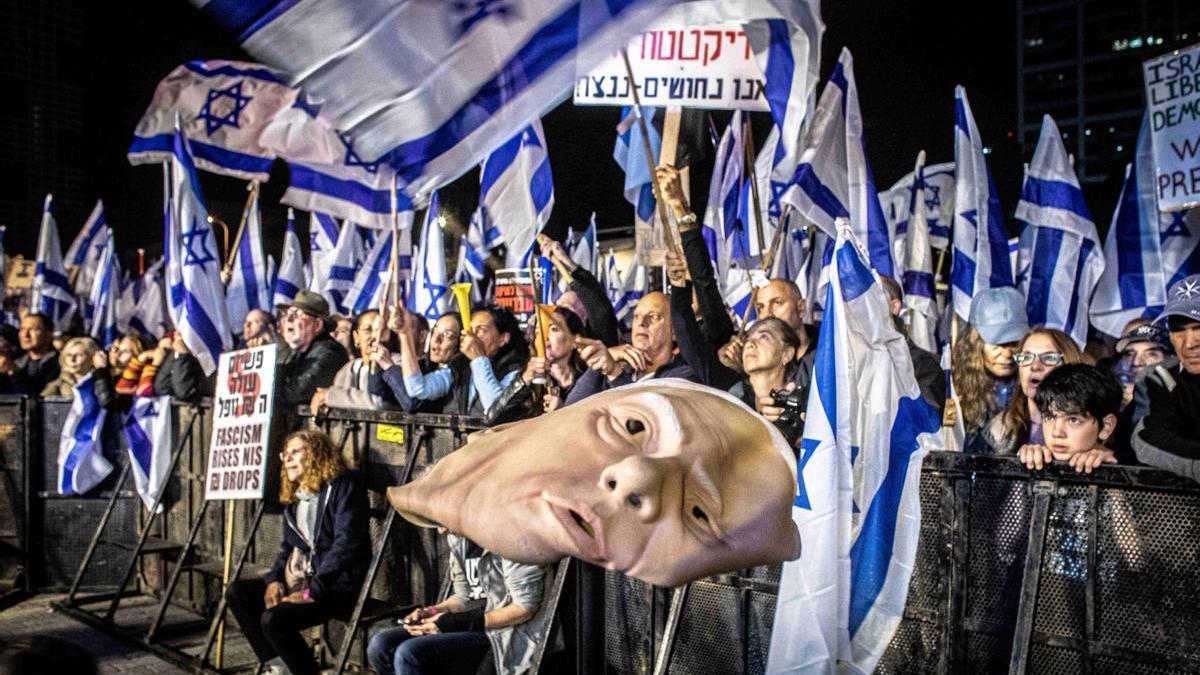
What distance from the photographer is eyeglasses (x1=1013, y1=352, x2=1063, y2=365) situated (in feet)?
14.2

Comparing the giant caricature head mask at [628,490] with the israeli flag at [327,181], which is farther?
the israeli flag at [327,181]

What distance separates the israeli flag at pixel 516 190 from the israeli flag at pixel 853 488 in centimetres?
313

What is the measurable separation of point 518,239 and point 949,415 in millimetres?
2721

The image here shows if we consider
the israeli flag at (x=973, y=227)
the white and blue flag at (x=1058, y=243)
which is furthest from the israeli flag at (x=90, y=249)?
the white and blue flag at (x=1058, y=243)

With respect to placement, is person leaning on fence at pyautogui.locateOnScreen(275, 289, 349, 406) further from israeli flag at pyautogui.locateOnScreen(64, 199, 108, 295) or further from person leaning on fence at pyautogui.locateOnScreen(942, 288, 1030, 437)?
israeli flag at pyautogui.locateOnScreen(64, 199, 108, 295)

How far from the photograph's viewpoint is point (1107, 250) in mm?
7988

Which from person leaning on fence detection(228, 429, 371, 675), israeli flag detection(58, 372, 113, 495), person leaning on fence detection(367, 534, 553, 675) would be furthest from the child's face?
israeli flag detection(58, 372, 113, 495)

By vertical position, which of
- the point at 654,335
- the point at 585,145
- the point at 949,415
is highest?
the point at 585,145

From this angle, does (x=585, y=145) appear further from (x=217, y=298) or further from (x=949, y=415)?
(x=949, y=415)

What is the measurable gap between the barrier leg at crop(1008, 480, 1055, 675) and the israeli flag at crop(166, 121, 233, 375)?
6.85m

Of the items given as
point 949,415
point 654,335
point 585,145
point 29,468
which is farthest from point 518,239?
point 585,145

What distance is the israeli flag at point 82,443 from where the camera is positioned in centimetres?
926

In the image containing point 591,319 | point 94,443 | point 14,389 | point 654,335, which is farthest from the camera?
point 14,389

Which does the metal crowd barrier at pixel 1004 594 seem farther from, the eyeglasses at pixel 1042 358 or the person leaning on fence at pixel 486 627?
the eyeglasses at pixel 1042 358
